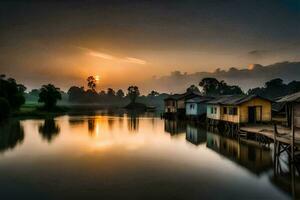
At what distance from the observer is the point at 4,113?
58.3 m

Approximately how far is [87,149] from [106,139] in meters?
6.99

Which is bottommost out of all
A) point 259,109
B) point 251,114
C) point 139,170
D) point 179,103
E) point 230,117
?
point 139,170

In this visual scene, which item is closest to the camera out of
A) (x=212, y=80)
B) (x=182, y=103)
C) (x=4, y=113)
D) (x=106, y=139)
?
(x=106, y=139)

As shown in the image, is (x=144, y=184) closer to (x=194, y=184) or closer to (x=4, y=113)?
(x=194, y=184)

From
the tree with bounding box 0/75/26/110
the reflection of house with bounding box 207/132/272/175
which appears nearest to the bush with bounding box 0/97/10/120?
the tree with bounding box 0/75/26/110

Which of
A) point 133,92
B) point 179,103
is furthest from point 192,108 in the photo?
point 133,92

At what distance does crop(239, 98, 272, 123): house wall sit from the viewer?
35.2 metres

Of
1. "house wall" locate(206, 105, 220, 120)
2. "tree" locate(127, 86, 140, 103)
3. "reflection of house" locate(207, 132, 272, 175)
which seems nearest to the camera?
"reflection of house" locate(207, 132, 272, 175)

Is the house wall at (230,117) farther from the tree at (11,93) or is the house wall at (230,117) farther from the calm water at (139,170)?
the tree at (11,93)

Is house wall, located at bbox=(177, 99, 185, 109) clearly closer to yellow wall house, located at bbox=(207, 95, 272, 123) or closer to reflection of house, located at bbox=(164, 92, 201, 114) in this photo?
reflection of house, located at bbox=(164, 92, 201, 114)

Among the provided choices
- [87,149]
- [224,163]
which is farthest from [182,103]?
[224,163]

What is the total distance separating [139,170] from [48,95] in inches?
2951

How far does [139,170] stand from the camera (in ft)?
65.1

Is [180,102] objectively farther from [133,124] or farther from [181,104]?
[133,124]
